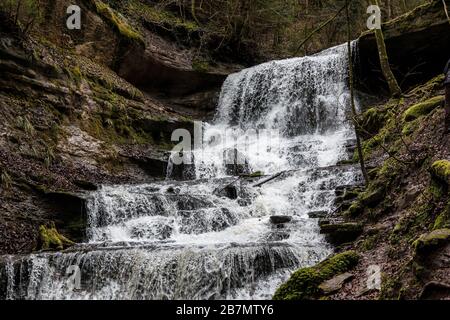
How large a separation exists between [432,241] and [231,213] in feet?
20.4

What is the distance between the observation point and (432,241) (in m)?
5.20

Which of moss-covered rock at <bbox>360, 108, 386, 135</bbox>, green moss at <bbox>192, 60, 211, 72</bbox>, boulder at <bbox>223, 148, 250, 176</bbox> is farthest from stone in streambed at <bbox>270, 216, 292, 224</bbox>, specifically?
green moss at <bbox>192, 60, 211, 72</bbox>

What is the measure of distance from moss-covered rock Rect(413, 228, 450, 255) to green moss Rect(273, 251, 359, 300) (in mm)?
1445

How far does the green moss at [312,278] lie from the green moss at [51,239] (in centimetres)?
505

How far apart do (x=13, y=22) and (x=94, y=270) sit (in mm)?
8675

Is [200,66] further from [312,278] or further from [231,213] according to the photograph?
[312,278]

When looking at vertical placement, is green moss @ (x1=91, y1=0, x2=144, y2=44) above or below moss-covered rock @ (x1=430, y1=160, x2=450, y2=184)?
above

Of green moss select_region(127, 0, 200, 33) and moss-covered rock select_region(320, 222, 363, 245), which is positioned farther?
green moss select_region(127, 0, 200, 33)

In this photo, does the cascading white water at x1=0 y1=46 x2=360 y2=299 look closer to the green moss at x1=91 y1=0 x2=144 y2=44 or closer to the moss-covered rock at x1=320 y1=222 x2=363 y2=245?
the moss-covered rock at x1=320 y1=222 x2=363 y2=245

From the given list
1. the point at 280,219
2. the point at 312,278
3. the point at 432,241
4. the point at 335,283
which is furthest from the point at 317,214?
the point at 432,241

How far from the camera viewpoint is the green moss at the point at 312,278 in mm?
6205

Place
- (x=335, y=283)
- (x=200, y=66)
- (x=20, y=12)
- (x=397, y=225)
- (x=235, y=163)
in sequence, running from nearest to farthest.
A: (x=335, y=283), (x=397, y=225), (x=20, y=12), (x=235, y=163), (x=200, y=66)

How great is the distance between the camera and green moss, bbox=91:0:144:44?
17.6 meters

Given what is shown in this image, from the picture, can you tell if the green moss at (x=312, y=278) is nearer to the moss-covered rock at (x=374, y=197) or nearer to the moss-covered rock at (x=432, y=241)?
the moss-covered rock at (x=432, y=241)
